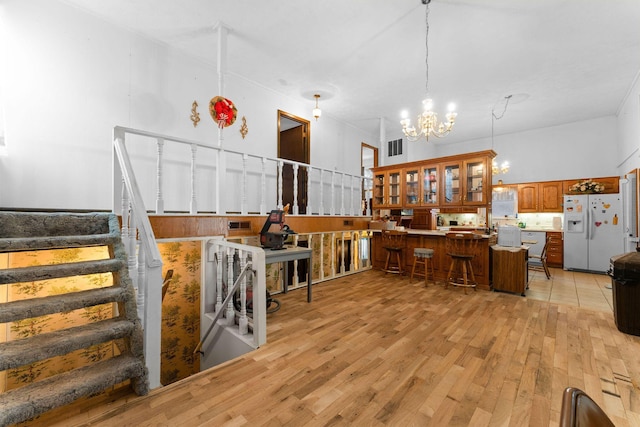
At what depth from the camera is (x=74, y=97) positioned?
3434 mm

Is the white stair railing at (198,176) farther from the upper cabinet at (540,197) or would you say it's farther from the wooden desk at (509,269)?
the upper cabinet at (540,197)

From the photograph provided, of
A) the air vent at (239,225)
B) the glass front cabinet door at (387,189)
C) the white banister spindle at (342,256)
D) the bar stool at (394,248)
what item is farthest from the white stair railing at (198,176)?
the glass front cabinet door at (387,189)

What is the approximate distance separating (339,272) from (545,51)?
5014mm

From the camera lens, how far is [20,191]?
3105 mm

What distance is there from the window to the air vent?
5.69 metres

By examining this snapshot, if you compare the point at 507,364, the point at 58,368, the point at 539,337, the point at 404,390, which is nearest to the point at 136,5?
the point at 58,368

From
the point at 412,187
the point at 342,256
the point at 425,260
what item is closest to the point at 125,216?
the point at 342,256

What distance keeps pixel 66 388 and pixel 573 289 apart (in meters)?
6.90

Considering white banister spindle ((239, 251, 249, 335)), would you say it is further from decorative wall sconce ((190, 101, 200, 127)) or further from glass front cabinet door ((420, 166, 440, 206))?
glass front cabinet door ((420, 166, 440, 206))

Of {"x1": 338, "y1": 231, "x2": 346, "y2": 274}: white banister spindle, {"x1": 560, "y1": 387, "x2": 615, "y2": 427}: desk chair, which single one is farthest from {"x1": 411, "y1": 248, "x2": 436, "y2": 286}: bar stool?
{"x1": 560, "y1": 387, "x2": 615, "y2": 427}: desk chair

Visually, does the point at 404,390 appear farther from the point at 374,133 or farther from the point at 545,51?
the point at 374,133

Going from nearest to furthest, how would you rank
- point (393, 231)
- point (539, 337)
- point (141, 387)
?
point (141, 387) → point (539, 337) → point (393, 231)

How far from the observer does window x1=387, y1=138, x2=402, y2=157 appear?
8.02 metres

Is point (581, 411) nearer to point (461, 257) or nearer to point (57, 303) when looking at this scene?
point (57, 303)
